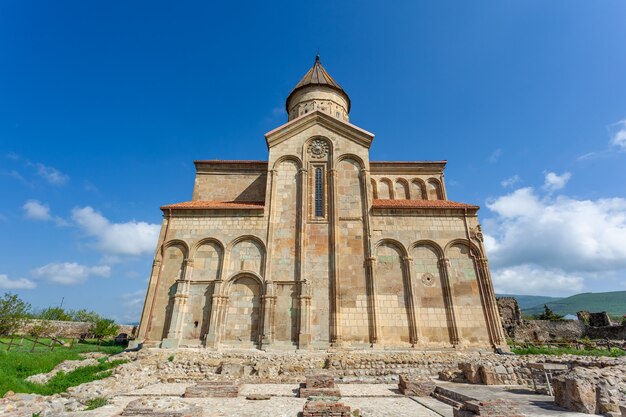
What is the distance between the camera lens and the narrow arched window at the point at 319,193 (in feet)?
50.8

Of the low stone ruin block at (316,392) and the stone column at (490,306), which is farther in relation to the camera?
the stone column at (490,306)

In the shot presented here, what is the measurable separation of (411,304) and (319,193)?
689cm

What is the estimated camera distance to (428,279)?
14.1m

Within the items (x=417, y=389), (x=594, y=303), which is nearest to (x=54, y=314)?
(x=417, y=389)

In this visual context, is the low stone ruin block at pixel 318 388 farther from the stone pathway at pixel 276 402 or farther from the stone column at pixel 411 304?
the stone column at pixel 411 304

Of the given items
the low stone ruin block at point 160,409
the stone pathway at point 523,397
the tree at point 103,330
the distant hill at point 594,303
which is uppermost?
the distant hill at point 594,303

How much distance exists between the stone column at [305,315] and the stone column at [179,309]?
Answer: 5.07 meters

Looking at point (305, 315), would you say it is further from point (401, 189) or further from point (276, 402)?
point (401, 189)

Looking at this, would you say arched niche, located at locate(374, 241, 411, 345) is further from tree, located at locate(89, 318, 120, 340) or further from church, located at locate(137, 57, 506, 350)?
tree, located at locate(89, 318, 120, 340)

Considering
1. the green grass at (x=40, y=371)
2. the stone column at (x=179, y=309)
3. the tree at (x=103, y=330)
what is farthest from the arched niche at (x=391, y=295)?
the tree at (x=103, y=330)

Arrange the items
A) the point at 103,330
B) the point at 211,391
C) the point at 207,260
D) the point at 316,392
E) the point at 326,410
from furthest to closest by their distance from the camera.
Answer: the point at 103,330
the point at 207,260
the point at 211,391
the point at 316,392
the point at 326,410

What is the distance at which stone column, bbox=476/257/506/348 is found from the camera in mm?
12966

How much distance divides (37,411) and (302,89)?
21750 mm

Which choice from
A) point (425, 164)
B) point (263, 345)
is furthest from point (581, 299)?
point (263, 345)
